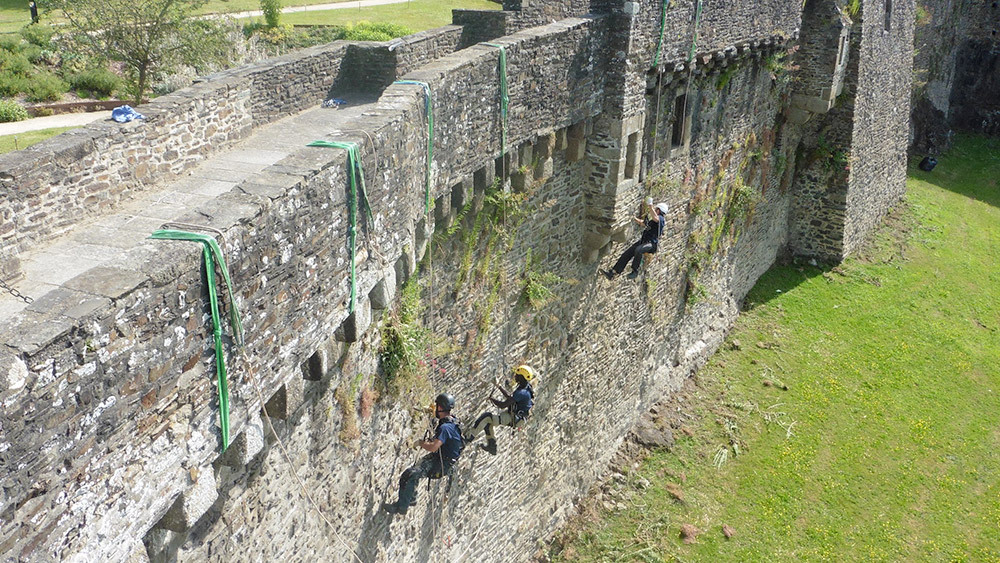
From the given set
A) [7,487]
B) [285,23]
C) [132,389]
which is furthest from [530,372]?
[285,23]

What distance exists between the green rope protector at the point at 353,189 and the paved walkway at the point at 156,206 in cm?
60

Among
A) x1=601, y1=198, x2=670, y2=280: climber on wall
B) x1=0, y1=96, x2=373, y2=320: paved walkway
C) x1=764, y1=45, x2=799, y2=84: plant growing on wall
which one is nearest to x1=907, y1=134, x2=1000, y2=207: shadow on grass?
x1=764, y1=45, x2=799, y2=84: plant growing on wall

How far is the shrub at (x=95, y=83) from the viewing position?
21.3 metres

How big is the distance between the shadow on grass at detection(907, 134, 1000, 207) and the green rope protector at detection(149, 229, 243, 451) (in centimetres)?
2784

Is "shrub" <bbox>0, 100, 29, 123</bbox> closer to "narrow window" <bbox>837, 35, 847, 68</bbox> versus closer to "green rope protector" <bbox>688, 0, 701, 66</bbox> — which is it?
"green rope protector" <bbox>688, 0, 701, 66</bbox>

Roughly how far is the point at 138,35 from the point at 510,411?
1670cm

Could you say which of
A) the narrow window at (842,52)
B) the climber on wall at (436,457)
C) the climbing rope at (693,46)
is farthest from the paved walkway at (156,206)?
the narrow window at (842,52)

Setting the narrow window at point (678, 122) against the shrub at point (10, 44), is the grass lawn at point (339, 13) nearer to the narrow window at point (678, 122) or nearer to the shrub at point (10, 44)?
the shrub at point (10, 44)

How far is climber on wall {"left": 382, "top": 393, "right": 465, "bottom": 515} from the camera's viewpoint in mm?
8711

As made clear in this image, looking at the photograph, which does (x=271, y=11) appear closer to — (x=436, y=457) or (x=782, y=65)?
(x=782, y=65)

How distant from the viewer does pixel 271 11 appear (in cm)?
2767

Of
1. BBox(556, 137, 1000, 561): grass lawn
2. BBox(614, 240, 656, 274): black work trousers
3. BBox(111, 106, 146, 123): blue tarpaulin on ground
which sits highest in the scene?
BBox(111, 106, 146, 123): blue tarpaulin on ground

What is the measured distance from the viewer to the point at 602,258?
12.7 meters

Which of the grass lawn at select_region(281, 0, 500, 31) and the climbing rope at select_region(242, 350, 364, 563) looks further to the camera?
the grass lawn at select_region(281, 0, 500, 31)
